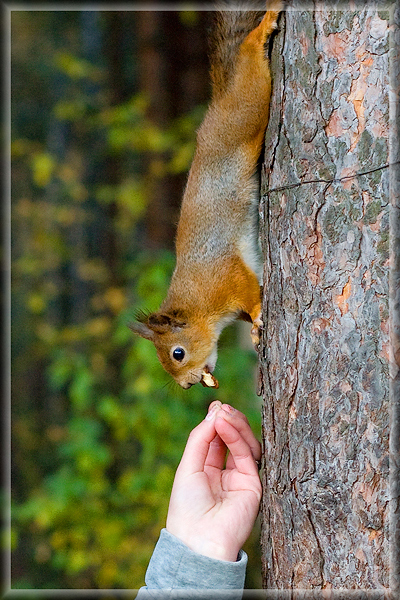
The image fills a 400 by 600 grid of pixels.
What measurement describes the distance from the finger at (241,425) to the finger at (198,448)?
0.03m

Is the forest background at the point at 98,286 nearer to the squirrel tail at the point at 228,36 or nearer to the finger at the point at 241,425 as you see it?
the finger at the point at 241,425

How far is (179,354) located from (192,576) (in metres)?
0.92

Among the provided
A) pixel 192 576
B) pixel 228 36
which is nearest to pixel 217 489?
pixel 192 576

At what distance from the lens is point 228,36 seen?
184cm

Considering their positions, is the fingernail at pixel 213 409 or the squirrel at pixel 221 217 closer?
the fingernail at pixel 213 409

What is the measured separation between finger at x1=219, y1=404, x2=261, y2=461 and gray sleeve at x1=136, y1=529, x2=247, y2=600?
0.97ft

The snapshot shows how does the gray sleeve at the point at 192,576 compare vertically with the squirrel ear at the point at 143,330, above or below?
below

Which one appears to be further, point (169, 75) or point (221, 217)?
point (169, 75)

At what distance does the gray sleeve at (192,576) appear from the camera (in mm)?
1332

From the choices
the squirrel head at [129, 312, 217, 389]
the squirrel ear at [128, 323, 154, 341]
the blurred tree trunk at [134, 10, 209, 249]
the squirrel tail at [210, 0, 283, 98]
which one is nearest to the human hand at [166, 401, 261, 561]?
the squirrel head at [129, 312, 217, 389]

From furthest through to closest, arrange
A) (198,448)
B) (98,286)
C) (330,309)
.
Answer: (98,286), (198,448), (330,309)

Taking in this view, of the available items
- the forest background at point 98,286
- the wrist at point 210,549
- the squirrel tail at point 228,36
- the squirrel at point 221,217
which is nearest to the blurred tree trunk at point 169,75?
the forest background at point 98,286

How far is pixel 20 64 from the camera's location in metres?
5.55

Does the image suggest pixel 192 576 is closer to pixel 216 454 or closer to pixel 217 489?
pixel 217 489
